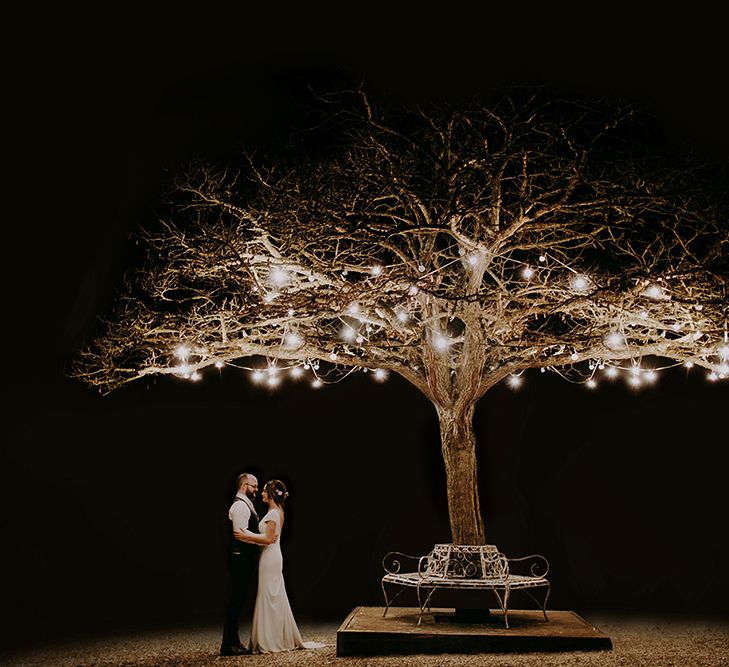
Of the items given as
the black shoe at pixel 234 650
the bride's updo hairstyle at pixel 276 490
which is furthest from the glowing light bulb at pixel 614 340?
the black shoe at pixel 234 650

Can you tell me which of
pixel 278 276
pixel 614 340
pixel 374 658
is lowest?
pixel 374 658

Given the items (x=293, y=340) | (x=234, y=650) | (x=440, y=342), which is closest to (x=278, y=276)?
(x=293, y=340)

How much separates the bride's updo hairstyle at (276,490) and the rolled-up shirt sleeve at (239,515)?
0.90 ft

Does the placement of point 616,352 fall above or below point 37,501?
above

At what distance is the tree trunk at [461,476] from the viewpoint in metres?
7.49

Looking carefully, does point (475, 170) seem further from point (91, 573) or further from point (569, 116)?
point (91, 573)

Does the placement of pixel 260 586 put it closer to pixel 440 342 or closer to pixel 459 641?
pixel 459 641

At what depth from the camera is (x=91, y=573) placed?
30.8 ft

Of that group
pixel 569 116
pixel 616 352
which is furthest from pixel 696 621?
pixel 569 116

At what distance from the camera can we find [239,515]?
688 centimetres

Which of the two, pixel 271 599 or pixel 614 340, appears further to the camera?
pixel 614 340

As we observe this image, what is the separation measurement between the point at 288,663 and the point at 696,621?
17.2ft

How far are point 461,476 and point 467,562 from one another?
2.72 feet

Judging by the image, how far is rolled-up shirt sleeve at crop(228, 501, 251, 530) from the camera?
6.86 m
